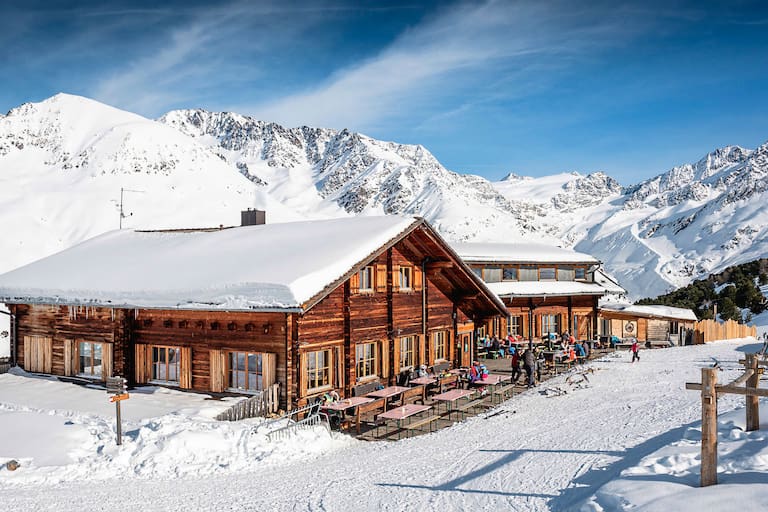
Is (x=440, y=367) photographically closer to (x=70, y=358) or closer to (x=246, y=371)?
(x=246, y=371)

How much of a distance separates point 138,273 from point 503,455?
13280 mm

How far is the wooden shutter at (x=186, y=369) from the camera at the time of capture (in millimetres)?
18672

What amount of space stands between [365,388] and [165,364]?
19.6 ft

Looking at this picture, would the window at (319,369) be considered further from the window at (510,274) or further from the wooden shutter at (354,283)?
the window at (510,274)

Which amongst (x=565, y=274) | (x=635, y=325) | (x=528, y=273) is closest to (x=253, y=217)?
(x=528, y=273)

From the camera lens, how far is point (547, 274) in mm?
37719

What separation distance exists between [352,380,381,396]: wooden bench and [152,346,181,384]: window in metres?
5.24

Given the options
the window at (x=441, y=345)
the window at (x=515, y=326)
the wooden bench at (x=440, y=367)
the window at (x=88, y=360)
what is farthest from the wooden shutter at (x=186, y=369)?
the window at (x=515, y=326)

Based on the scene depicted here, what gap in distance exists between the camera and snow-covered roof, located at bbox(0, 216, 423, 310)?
663 inches

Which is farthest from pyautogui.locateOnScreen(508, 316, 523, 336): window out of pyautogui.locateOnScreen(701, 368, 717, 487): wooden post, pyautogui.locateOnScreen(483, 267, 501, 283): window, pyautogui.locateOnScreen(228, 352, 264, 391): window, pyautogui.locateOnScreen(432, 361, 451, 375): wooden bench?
pyautogui.locateOnScreen(701, 368, 717, 487): wooden post

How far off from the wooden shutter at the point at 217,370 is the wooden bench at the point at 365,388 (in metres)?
3.78

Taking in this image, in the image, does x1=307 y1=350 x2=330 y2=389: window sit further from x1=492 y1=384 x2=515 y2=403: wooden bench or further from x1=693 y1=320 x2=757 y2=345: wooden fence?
x1=693 y1=320 x2=757 y2=345: wooden fence

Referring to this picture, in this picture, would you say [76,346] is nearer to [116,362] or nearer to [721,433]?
[116,362]

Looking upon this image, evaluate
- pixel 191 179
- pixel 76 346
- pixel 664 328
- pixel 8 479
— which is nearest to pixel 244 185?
pixel 191 179
